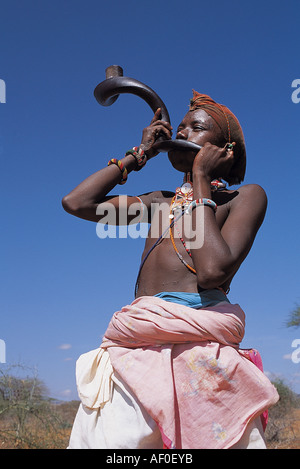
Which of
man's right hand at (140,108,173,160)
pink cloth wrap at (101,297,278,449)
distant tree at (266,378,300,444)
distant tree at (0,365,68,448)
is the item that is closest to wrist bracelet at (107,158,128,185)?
man's right hand at (140,108,173,160)

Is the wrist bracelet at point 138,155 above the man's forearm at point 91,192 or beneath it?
above

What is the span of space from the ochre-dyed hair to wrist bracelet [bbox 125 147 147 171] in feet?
1.90

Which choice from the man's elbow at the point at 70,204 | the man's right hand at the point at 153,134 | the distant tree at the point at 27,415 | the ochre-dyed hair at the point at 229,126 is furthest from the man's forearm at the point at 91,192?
the distant tree at the point at 27,415

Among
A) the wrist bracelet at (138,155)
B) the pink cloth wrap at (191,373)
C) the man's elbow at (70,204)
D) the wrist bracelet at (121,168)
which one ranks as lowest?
the pink cloth wrap at (191,373)

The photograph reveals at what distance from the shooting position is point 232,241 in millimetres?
2672

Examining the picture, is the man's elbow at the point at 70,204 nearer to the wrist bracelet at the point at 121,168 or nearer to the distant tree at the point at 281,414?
the wrist bracelet at the point at 121,168

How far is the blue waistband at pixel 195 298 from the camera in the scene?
2.60 m

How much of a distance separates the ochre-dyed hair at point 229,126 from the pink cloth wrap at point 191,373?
1.39 metres

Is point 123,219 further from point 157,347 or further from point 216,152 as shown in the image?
point 157,347

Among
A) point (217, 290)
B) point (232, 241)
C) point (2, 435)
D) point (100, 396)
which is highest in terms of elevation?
point (232, 241)

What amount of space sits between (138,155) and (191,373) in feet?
5.06

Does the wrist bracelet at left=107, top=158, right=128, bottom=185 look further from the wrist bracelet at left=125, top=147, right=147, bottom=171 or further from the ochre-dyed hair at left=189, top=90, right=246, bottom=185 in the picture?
the ochre-dyed hair at left=189, top=90, right=246, bottom=185
